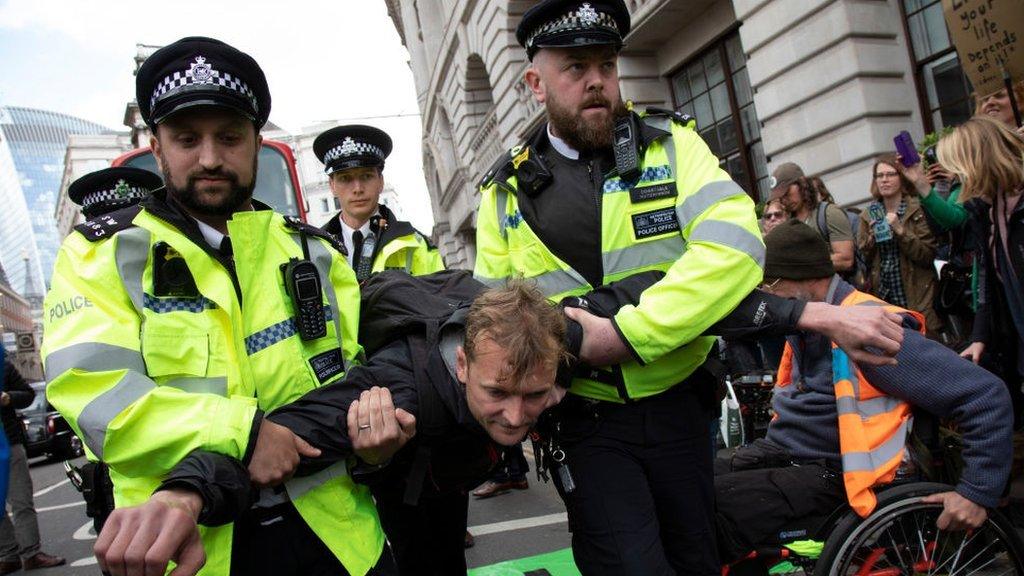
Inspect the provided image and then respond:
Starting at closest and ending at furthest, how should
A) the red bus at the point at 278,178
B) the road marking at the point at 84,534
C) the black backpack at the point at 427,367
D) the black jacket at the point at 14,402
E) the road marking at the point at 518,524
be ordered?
the black backpack at the point at 427,367, the road marking at the point at 518,524, the black jacket at the point at 14,402, the road marking at the point at 84,534, the red bus at the point at 278,178

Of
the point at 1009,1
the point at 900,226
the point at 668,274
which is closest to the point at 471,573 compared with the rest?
the point at 668,274

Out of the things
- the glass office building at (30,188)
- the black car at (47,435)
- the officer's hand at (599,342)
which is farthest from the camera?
→ the glass office building at (30,188)

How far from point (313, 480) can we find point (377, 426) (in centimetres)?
24

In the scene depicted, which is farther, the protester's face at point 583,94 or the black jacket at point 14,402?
the black jacket at point 14,402

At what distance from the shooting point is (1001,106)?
4168mm

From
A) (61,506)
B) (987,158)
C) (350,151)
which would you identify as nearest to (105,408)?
(350,151)

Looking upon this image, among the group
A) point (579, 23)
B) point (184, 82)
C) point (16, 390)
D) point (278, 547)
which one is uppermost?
point (579, 23)

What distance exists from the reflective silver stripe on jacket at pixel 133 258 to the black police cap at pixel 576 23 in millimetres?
1386

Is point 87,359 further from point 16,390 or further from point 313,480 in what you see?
point 16,390

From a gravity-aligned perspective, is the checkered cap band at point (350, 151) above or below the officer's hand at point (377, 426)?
above

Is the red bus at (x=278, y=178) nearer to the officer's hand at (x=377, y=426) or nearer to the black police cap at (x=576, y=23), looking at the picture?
the black police cap at (x=576, y=23)

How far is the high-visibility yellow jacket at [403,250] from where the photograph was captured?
4324mm

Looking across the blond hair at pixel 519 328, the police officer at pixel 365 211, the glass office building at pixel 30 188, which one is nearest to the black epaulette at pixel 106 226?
the blond hair at pixel 519 328

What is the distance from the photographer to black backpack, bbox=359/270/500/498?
1.86 m
